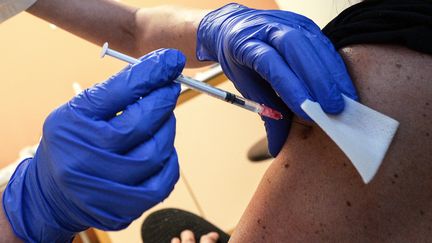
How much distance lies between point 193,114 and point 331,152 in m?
1.25

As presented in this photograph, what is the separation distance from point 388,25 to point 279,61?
193 mm

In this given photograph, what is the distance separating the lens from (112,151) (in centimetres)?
72

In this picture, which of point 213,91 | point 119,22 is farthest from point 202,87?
point 119,22

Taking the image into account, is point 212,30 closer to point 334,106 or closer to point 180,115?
point 334,106

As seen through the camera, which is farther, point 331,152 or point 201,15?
point 201,15

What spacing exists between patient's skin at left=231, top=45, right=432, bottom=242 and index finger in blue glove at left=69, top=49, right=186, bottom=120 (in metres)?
0.27

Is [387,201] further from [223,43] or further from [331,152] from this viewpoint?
[223,43]

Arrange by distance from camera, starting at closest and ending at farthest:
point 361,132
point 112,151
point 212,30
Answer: point 361,132
point 112,151
point 212,30

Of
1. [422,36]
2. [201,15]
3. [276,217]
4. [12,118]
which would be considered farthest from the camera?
[12,118]

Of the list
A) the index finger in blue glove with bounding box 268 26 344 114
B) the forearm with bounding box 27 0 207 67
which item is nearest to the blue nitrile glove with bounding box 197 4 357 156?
the index finger in blue glove with bounding box 268 26 344 114

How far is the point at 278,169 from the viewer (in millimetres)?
802

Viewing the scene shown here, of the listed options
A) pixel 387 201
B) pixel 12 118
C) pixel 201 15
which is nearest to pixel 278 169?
pixel 387 201

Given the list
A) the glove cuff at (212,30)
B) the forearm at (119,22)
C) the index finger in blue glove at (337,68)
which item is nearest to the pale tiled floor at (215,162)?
the forearm at (119,22)

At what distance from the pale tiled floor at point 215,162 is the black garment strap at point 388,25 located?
45.1 inches
